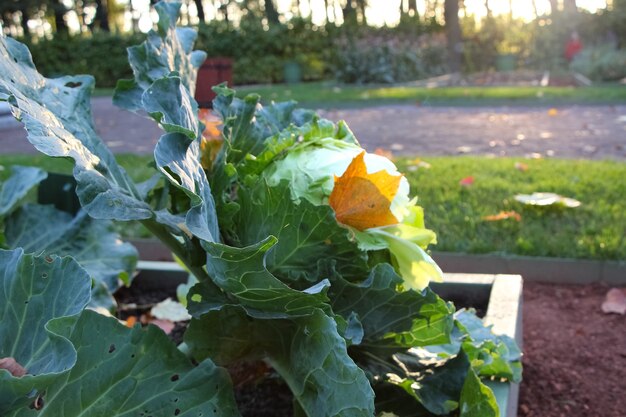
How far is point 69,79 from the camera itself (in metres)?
1.45

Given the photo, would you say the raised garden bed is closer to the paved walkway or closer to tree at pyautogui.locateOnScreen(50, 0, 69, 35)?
the paved walkway

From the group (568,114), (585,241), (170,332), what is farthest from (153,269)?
(568,114)

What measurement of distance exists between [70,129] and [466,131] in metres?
6.86

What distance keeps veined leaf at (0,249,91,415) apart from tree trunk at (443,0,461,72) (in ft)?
59.9

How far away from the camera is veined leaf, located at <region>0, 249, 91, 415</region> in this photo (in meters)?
1.00

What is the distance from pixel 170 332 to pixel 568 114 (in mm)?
8248

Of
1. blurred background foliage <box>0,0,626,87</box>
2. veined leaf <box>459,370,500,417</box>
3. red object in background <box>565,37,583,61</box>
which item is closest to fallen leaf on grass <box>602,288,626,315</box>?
veined leaf <box>459,370,500,417</box>

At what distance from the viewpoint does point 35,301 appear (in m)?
1.03

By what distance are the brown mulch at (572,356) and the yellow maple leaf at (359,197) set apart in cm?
95

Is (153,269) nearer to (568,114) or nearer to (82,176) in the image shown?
(82,176)

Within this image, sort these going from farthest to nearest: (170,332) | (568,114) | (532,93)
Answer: (532,93) < (568,114) < (170,332)

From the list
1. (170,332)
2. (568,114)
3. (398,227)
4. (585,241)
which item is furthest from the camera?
(568,114)

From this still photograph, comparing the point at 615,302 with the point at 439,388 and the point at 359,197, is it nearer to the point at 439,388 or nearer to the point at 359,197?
the point at 439,388

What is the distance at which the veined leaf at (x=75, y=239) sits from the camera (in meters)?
1.95
